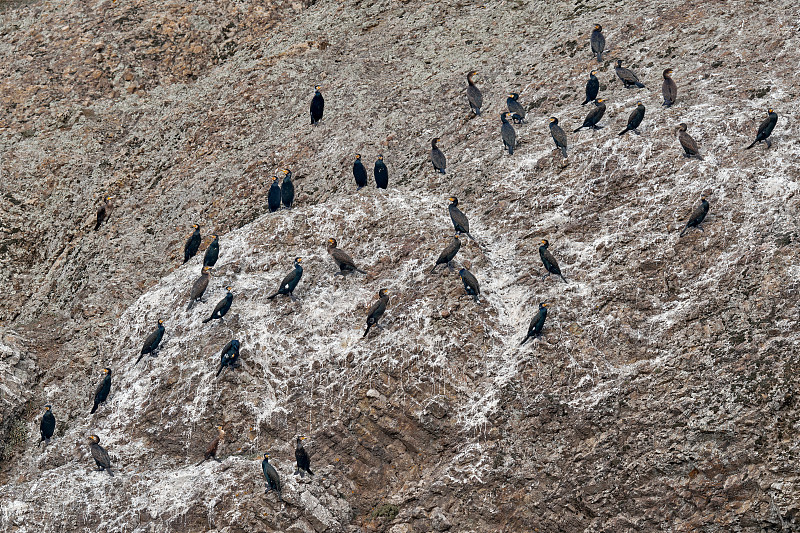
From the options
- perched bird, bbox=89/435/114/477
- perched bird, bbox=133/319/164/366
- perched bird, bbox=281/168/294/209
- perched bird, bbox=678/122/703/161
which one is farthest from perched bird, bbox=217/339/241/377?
perched bird, bbox=678/122/703/161

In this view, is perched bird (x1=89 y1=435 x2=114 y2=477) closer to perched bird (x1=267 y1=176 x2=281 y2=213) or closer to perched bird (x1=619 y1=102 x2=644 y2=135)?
perched bird (x1=267 y1=176 x2=281 y2=213)

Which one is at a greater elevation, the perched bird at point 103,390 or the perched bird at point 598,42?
the perched bird at point 598,42

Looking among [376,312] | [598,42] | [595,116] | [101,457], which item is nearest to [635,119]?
[595,116]

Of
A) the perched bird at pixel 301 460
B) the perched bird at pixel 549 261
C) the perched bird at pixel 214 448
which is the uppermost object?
the perched bird at pixel 549 261

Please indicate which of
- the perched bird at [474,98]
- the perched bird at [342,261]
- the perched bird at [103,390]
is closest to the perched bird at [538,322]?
the perched bird at [342,261]

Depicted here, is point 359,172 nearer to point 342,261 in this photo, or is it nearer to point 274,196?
point 274,196

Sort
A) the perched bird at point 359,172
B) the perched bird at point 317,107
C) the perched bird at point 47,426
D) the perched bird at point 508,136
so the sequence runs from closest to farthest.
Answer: the perched bird at point 47,426 → the perched bird at point 508,136 → the perched bird at point 359,172 → the perched bird at point 317,107

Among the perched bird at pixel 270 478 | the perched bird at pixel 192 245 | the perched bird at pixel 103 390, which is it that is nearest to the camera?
the perched bird at pixel 270 478

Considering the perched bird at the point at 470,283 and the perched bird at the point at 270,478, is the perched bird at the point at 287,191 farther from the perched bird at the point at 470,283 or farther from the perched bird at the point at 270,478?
the perched bird at the point at 270,478

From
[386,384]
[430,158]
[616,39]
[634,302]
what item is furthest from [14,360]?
[616,39]
